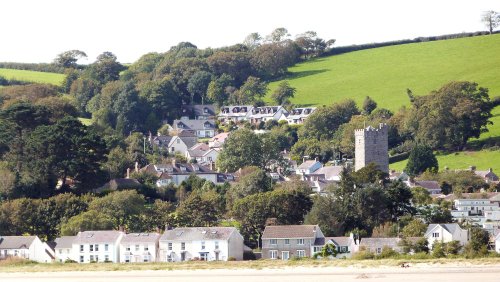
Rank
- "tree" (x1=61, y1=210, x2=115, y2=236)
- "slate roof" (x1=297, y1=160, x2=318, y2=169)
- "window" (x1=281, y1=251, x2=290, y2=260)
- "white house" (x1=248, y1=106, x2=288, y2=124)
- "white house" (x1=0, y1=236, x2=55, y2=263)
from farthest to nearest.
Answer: "white house" (x1=248, y1=106, x2=288, y2=124), "slate roof" (x1=297, y1=160, x2=318, y2=169), "tree" (x1=61, y1=210, x2=115, y2=236), "white house" (x1=0, y1=236, x2=55, y2=263), "window" (x1=281, y1=251, x2=290, y2=260)

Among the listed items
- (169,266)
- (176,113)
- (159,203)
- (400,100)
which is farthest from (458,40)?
(169,266)

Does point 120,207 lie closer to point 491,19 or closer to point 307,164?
point 307,164

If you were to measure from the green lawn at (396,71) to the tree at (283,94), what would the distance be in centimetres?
95

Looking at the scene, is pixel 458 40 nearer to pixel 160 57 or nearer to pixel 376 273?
pixel 160 57

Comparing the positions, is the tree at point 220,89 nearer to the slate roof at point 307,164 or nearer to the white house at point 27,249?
the slate roof at point 307,164

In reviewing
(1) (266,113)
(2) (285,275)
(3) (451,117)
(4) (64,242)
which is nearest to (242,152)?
(3) (451,117)

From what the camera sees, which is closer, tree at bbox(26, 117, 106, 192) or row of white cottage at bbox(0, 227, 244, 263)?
row of white cottage at bbox(0, 227, 244, 263)

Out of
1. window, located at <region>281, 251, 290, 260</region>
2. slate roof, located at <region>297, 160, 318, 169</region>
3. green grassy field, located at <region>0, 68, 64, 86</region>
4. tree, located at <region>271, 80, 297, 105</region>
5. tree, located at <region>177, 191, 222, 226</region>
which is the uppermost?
green grassy field, located at <region>0, 68, 64, 86</region>

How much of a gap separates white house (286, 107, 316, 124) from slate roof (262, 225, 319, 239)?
49687mm

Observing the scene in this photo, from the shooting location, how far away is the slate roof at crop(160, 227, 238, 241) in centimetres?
6694

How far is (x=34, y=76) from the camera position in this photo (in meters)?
135

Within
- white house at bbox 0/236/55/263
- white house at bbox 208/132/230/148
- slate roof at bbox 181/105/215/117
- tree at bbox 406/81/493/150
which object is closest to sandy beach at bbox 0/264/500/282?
white house at bbox 0/236/55/263

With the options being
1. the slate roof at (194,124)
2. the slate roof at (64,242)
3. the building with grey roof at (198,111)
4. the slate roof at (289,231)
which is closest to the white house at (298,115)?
the slate roof at (194,124)

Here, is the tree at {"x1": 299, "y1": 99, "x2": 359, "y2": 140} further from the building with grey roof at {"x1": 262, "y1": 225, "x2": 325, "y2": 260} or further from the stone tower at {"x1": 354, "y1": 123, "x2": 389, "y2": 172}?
the building with grey roof at {"x1": 262, "y1": 225, "x2": 325, "y2": 260}
